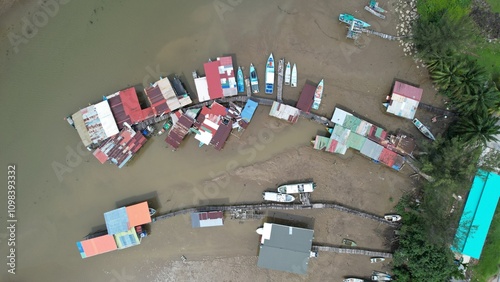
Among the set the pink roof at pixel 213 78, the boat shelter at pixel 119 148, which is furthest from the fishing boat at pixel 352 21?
the boat shelter at pixel 119 148

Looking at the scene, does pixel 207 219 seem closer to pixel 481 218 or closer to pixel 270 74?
pixel 270 74

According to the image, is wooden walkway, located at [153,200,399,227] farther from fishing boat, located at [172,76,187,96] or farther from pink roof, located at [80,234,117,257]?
fishing boat, located at [172,76,187,96]

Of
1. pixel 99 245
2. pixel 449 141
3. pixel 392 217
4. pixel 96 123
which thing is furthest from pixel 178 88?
pixel 449 141

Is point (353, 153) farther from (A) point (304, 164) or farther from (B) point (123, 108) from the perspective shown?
(B) point (123, 108)

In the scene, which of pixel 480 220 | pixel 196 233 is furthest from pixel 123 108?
pixel 480 220

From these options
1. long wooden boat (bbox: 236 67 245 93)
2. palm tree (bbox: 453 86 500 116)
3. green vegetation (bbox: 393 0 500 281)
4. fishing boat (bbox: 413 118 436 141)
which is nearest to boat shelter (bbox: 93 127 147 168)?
long wooden boat (bbox: 236 67 245 93)

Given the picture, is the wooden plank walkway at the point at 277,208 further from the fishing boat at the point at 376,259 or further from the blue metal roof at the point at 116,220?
the fishing boat at the point at 376,259

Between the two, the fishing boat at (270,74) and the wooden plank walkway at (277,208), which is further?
the wooden plank walkway at (277,208)
